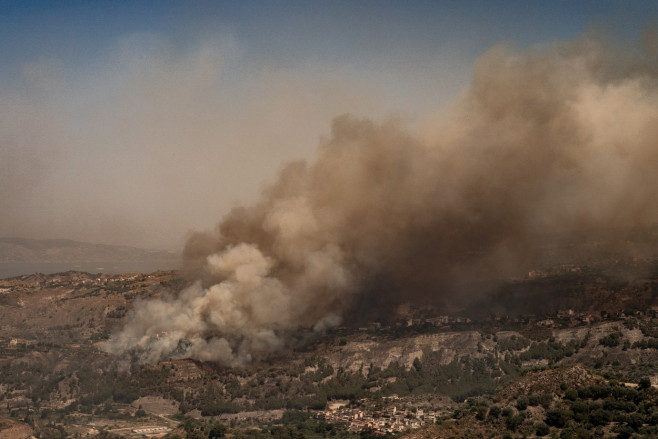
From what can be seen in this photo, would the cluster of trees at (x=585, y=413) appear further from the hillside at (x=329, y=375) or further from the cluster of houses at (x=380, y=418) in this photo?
the cluster of houses at (x=380, y=418)

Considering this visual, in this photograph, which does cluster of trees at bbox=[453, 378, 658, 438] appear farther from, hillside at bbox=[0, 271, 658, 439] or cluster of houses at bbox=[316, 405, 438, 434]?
cluster of houses at bbox=[316, 405, 438, 434]

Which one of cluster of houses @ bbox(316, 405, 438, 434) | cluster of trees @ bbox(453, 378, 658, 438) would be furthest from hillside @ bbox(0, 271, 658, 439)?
cluster of trees @ bbox(453, 378, 658, 438)

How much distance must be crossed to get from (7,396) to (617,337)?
8277 cm

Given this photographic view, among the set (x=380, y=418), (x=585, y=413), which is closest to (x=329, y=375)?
(x=380, y=418)

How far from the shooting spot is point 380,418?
84.2 m

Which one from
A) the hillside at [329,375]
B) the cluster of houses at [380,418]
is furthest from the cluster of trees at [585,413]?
the cluster of houses at [380,418]

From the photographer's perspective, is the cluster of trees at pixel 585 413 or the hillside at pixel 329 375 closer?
the cluster of trees at pixel 585 413

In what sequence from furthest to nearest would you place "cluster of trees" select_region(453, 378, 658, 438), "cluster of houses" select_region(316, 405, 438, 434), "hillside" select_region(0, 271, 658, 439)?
"hillside" select_region(0, 271, 658, 439), "cluster of houses" select_region(316, 405, 438, 434), "cluster of trees" select_region(453, 378, 658, 438)

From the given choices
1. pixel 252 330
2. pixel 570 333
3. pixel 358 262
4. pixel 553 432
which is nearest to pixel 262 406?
pixel 252 330

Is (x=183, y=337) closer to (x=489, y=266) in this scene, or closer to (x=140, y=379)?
(x=140, y=379)

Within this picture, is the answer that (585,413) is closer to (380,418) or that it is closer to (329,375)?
(380,418)

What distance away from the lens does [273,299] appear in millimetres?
109875

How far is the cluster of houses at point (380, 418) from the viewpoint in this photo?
7850 cm

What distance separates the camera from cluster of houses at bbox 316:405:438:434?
78.5 meters
